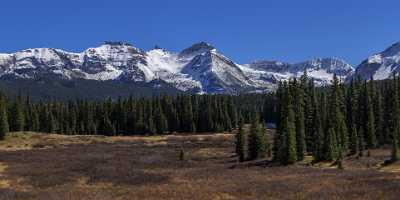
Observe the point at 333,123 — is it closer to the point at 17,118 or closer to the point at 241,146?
the point at 241,146

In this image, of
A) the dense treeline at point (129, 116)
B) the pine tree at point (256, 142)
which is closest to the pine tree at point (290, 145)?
the pine tree at point (256, 142)

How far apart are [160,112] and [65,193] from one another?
12924 cm

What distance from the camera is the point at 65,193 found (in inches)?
1843

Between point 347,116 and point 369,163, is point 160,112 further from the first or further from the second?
point 369,163

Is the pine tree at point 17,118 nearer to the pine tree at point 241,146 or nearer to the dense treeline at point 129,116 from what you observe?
the dense treeline at point 129,116

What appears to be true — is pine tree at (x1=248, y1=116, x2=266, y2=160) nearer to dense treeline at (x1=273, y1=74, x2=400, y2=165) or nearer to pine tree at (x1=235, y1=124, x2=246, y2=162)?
pine tree at (x1=235, y1=124, x2=246, y2=162)

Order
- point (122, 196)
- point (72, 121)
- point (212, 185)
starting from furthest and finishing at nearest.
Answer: point (72, 121) → point (212, 185) → point (122, 196)

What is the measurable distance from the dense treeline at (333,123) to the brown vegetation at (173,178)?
2695mm

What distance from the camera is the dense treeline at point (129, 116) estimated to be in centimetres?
16662

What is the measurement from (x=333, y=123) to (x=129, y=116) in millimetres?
99608

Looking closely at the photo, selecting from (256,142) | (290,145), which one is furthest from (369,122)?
(290,145)

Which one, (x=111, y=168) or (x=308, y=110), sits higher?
(x=308, y=110)

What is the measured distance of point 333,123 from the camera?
86.6 meters

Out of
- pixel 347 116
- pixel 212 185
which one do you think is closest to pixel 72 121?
pixel 347 116
